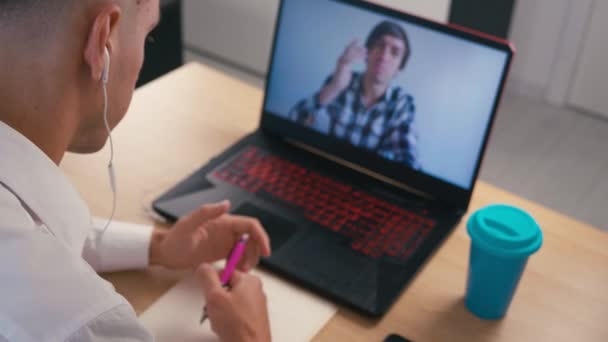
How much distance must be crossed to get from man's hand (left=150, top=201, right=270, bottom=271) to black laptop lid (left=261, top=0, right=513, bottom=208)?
0.26 meters

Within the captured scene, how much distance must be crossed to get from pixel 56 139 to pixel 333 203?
0.51 m

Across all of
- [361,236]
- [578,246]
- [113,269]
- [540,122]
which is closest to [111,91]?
[113,269]

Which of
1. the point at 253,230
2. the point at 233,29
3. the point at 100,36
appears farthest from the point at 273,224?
the point at 233,29

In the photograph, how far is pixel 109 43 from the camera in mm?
694

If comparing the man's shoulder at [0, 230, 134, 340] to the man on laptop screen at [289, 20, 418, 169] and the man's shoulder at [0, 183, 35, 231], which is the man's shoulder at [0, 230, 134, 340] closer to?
the man's shoulder at [0, 183, 35, 231]

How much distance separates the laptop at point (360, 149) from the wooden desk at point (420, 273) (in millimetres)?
34

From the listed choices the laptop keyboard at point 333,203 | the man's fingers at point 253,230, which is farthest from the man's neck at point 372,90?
the man's fingers at point 253,230

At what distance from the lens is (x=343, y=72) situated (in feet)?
3.80

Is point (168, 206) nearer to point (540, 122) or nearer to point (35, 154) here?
point (35, 154)

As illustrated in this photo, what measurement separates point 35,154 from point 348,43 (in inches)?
23.4

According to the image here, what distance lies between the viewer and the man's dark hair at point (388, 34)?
109 cm

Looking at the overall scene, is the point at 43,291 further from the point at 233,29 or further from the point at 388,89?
the point at 233,29

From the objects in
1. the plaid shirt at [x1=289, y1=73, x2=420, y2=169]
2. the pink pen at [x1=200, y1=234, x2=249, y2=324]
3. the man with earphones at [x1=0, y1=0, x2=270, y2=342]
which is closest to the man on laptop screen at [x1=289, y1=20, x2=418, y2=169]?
the plaid shirt at [x1=289, y1=73, x2=420, y2=169]

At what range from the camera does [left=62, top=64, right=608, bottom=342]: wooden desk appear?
931mm
